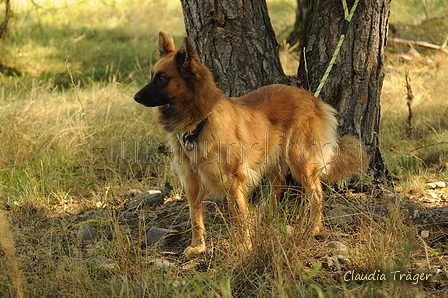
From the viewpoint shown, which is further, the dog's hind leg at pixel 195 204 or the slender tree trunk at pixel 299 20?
the slender tree trunk at pixel 299 20

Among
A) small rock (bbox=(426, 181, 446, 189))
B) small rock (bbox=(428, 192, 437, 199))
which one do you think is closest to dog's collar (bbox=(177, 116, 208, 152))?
small rock (bbox=(428, 192, 437, 199))

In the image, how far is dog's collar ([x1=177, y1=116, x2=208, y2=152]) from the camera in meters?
3.62

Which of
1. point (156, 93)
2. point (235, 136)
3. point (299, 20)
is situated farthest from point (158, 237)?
point (299, 20)

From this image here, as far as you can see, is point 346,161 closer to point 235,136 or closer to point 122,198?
point 235,136

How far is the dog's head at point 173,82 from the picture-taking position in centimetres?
352

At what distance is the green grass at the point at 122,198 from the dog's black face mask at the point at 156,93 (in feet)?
2.51

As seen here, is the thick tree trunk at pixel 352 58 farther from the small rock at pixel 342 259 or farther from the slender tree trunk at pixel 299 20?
the slender tree trunk at pixel 299 20

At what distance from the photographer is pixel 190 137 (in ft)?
12.0

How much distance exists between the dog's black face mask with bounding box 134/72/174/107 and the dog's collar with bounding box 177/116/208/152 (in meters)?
0.30

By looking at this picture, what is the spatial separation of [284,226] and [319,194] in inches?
48.6

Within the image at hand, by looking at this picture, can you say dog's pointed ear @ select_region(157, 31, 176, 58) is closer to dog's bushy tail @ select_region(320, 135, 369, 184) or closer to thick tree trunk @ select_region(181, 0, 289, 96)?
thick tree trunk @ select_region(181, 0, 289, 96)

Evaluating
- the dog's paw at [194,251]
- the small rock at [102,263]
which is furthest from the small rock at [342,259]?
the small rock at [102,263]

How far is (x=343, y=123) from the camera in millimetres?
4508

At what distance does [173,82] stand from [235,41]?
3.51 feet
